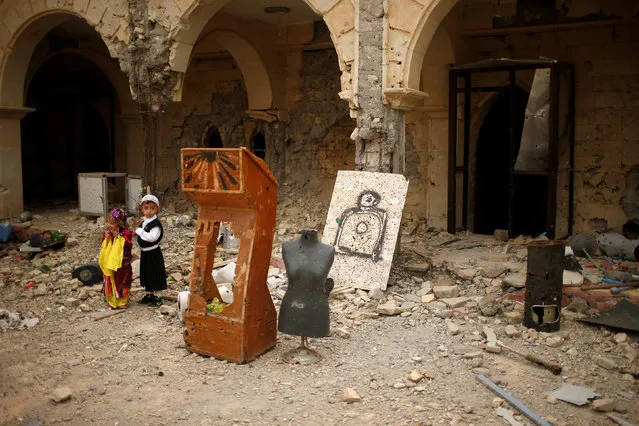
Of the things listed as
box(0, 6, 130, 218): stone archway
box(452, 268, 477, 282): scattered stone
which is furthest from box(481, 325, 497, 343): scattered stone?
box(0, 6, 130, 218): stone archway

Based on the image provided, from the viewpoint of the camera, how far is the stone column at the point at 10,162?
9.97 m

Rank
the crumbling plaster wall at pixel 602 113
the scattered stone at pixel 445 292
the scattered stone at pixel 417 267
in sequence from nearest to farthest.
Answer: the scattered stone at pixel 445 292
the scattered stone at pixel 417 267
the crumbling plaster wall at pixel 602 113

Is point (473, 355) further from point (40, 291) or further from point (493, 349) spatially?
point (40, 291)

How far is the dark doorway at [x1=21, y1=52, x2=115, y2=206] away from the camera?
13.5m

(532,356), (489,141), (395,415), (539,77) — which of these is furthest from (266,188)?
(489,141)

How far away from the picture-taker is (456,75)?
8750mm

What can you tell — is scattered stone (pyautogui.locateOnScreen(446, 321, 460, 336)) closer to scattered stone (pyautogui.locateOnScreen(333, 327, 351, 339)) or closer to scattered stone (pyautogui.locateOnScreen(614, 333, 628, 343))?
scattered stone (pyautogui.locateOnScreen(333, 327, 351, 339))

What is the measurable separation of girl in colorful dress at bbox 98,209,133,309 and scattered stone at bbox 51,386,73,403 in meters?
1.81

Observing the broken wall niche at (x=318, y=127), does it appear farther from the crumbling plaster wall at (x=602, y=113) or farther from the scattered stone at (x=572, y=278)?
the scattered stone at (x=572, y=278)

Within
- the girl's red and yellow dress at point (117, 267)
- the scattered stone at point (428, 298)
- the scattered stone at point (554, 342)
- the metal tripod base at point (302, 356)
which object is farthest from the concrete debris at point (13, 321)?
the scattered stone at point (554, 342)

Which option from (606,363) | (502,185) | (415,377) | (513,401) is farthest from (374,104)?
(502,185)

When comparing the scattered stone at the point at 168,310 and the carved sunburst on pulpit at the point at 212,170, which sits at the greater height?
the carved sunburst on pulpit at the point at 212,170

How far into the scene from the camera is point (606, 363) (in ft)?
15.3

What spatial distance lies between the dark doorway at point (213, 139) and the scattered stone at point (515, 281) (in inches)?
294
